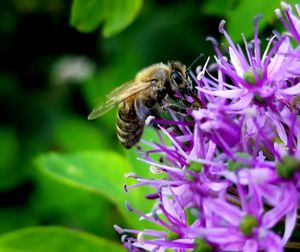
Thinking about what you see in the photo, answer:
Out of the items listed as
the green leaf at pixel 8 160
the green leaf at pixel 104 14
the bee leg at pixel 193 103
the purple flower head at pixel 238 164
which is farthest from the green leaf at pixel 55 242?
the green leaf at pixel 8 160

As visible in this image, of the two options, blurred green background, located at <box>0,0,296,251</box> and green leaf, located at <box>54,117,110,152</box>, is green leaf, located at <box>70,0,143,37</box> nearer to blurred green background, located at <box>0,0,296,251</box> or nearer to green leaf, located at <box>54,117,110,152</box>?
blurred green background, located at <box>0,0,296,251</box>

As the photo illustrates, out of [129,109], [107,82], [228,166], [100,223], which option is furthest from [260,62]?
[107,82]

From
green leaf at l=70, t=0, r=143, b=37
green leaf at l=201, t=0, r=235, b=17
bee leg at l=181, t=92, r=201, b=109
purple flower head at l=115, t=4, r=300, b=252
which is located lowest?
purple flower head at l=115, t=4, r=300, b=252

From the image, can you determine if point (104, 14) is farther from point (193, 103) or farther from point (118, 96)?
point (193, 103)

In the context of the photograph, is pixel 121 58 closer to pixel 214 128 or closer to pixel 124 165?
pixel 124 165

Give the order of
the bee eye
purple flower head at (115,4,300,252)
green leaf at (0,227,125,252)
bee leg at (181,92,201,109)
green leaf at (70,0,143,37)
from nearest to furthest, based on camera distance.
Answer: purple flower head at (115,4,300,252)
bee leg at (181,92,201,109)
the bee eye
green leaf at (0,227,125,252)
green leaf at (70,0,143,37)

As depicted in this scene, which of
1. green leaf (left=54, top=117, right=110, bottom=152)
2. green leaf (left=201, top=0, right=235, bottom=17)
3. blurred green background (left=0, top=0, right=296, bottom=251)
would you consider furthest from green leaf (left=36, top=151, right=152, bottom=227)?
green leaf (left=54, top=117, right=110, bottom=152)

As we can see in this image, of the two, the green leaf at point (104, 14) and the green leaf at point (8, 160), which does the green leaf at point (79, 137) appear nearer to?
the green leaf at point (8, 160)
